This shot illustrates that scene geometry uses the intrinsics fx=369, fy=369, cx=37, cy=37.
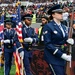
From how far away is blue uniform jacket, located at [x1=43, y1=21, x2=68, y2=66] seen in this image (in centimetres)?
614

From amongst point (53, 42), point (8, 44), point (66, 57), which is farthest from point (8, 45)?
point (66, 57)

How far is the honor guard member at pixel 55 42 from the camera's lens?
20.2 feet

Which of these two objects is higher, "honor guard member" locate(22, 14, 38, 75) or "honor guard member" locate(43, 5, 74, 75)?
"honor guard member" locate(43, 5, 74, 75)

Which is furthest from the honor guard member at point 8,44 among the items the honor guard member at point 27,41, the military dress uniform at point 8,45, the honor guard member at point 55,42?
the honor guard member at point 55,42

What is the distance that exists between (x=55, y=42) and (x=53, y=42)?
4 centimetres

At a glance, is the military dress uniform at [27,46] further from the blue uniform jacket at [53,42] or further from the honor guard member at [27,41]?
the blue uniform jacket at [53,42]

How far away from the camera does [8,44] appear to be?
10.1 meters

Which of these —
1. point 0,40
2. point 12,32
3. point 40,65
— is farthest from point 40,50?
point 0,40

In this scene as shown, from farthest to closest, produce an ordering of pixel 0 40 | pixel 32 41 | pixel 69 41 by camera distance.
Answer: pixel 0 40
pixel 32 41
pixel 69 41

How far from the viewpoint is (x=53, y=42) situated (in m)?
6.28

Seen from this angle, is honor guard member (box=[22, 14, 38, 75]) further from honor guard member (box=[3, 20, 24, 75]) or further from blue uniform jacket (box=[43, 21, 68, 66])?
blue uniform jacket (box=[43, 21, 68, 66])


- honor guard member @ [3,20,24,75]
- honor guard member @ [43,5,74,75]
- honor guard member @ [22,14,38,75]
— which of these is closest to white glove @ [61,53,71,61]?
honor guard member @ [43,5,74,75]

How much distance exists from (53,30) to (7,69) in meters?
4.33

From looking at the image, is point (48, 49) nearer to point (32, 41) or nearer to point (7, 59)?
point (32, 41)
